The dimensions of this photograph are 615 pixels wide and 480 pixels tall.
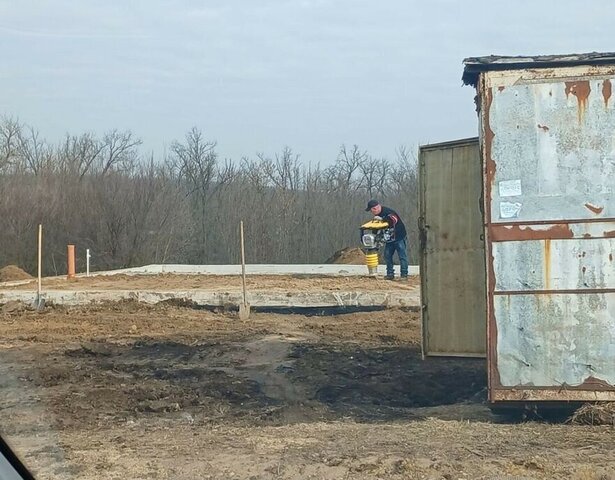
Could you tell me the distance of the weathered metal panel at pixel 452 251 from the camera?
8727 mm

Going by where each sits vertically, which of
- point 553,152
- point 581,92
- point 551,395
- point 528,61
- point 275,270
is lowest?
point 551,395

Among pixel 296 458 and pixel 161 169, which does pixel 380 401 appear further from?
pixel 161 169

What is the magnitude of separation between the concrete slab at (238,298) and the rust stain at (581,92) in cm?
845

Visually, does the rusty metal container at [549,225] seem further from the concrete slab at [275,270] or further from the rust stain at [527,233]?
the concrete slab at [275,270]

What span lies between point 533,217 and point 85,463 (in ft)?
13.2

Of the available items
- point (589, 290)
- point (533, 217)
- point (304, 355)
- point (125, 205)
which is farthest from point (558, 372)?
point (125, 205)

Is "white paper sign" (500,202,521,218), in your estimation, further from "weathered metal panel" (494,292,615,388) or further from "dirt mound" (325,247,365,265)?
"dirt mound" (325,247,365,265)

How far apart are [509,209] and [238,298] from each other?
959 cm

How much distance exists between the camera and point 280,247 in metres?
38.3

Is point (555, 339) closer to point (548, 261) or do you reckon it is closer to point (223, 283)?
point (548, 261)

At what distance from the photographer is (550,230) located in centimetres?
721

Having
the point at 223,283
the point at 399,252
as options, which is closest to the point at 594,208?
the point at 399,252

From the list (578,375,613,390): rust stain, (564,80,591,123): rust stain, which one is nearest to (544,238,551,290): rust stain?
(578,375,613,390): rust stain

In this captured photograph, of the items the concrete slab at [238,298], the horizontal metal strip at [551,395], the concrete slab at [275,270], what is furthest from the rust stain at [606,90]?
the concrete slab at [275,270]
